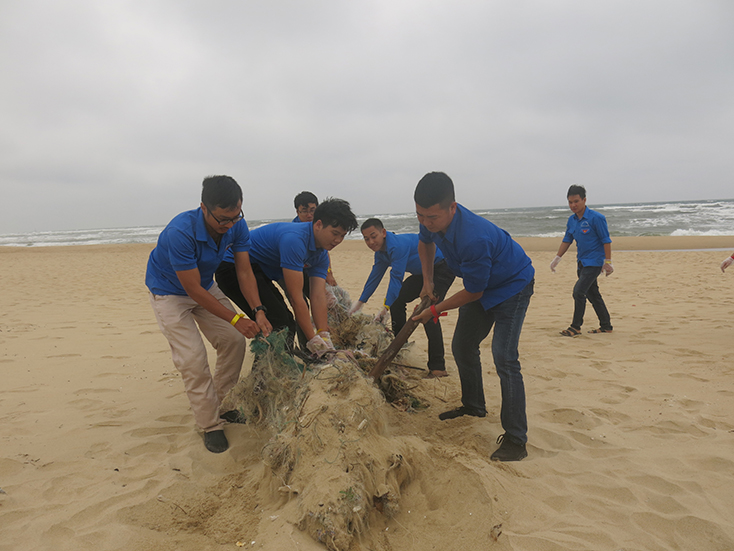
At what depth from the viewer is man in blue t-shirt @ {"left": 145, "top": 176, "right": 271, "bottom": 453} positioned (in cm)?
261

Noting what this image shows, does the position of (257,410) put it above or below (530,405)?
above

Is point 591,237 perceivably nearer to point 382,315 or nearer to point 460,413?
point 382,315

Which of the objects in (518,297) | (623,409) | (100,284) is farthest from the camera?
(100,284)

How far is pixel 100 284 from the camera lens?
10445 mm

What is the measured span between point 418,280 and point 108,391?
2.92 metres

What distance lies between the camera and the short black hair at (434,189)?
2428 millimetres

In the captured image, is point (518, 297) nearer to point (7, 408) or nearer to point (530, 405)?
point (530, 405)

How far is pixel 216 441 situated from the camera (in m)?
2.82

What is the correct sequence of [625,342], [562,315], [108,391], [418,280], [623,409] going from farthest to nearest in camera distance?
[562,315]
[625,342]
[418,280]
[108,391]
[623,409]

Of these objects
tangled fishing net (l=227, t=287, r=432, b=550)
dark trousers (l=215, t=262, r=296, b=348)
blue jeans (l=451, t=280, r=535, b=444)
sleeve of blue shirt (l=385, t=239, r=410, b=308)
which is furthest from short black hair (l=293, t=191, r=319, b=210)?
blue jeans (l=451, t=280, r=535, b=444)

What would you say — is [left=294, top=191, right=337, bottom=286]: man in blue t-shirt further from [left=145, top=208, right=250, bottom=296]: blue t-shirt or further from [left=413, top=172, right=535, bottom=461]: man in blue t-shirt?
[left=413, top=172, right=535, bottom=461]: man in blue t-shirt

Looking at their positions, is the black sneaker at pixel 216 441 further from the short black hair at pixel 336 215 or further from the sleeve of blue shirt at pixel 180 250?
the short black hair at pixel 336 215

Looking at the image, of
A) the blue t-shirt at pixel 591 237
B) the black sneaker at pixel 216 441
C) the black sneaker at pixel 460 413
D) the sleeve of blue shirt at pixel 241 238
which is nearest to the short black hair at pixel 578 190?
the blue t-shirt at pixel 591 237

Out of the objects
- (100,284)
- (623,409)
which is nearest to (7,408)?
(623,409)
